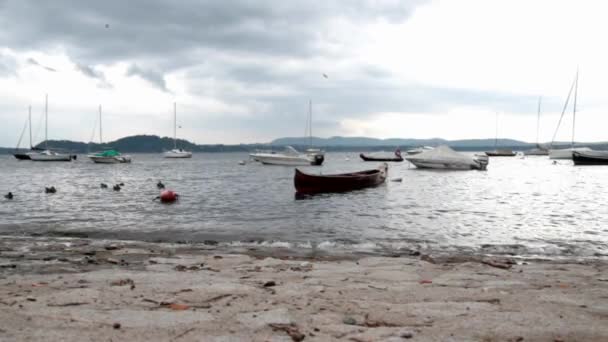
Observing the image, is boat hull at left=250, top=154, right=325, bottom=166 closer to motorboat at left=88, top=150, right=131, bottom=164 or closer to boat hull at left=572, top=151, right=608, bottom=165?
motorboat at left=88, top=150, right=131, bottom=164

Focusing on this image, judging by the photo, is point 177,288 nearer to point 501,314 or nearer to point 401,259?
point 501,314

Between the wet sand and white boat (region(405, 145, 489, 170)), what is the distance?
2130 inches

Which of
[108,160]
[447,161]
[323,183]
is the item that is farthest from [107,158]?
[323,183]

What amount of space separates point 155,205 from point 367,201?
35.7 ft

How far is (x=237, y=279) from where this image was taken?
7.41 meters

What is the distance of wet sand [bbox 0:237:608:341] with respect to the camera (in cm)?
467

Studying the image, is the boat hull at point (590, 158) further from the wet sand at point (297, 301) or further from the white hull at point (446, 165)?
the wet sand at point (297, 301)

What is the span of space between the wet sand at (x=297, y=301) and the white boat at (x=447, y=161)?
54098 mm

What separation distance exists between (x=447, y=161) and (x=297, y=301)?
193 ft

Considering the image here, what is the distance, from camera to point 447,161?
6169 centimetres

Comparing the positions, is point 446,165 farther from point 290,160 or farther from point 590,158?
point 590,158

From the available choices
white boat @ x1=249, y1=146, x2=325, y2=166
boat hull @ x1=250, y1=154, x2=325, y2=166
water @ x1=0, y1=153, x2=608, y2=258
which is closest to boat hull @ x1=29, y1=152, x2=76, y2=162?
white boat @ x1=249, y1=146, x2=325, y2=166

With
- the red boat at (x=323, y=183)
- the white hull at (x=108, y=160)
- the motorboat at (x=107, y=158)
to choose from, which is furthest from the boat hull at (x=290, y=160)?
the red boat at (x=323, y=183)

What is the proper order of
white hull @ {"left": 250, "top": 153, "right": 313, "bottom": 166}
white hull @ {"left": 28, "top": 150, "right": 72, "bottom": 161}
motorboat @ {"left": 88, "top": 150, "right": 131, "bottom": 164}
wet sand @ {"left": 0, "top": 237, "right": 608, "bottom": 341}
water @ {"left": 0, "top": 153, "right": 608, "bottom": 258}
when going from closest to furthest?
Result: 1. wet sand @ {"left": 0, "top": 237, "right": 608, "bottom": 341}
2. water @ {"left": 0, "top": 153, "right": 608, "bottom": 258}
3. white hull @ {"left": 250, "top": 153, "right": 313, "bottom": 166}
4. motorboat @ {"left": 88, "top": 150, "right": 131, "bottom": 164}
5. white hull @ {"left": 28, "top": 150, "right": 72, "bottom": 161}
